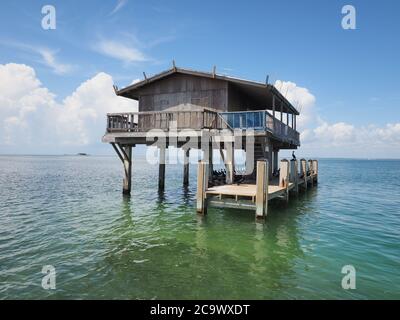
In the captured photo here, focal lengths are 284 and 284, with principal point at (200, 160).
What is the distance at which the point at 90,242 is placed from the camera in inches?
401

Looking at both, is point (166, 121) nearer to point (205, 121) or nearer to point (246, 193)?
point (205, 121)

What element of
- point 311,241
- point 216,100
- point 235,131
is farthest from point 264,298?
point 216,100

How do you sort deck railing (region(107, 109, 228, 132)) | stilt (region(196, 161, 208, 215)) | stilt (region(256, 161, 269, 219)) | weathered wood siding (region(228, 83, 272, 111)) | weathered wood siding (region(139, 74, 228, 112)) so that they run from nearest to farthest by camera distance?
stilt (region(256, 161, 269, 219))
stilt (region(196, 161, 208, 215))
deck railing (region(107, 109, 228, 132))
weathered wood siding (region(139, 74, 228, 112))
weathered wood siding (region(228, 83, 272, 111))

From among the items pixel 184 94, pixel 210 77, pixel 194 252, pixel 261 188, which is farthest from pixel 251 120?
pixel 194 252

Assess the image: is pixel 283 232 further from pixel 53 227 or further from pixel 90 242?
pixel 53 227

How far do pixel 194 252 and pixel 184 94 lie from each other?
11922mm

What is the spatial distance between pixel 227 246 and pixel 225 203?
3020mm

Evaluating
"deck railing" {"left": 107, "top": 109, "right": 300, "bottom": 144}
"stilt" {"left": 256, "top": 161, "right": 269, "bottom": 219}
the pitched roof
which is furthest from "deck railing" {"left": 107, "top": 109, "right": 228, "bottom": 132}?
"stilt" {"left": 256, "top": 161, "right": 269, "bottom": 219}

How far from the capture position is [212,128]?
14812mm

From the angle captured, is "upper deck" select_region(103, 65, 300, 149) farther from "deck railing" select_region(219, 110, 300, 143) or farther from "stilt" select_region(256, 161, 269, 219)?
"stilt" select_region(256, 161, 269, 219)

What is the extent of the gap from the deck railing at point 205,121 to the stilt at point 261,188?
2.84 meters

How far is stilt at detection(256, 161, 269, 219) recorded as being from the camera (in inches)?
463

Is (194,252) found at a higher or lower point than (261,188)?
lower

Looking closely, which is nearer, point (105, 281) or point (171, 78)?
point (105, 281)
